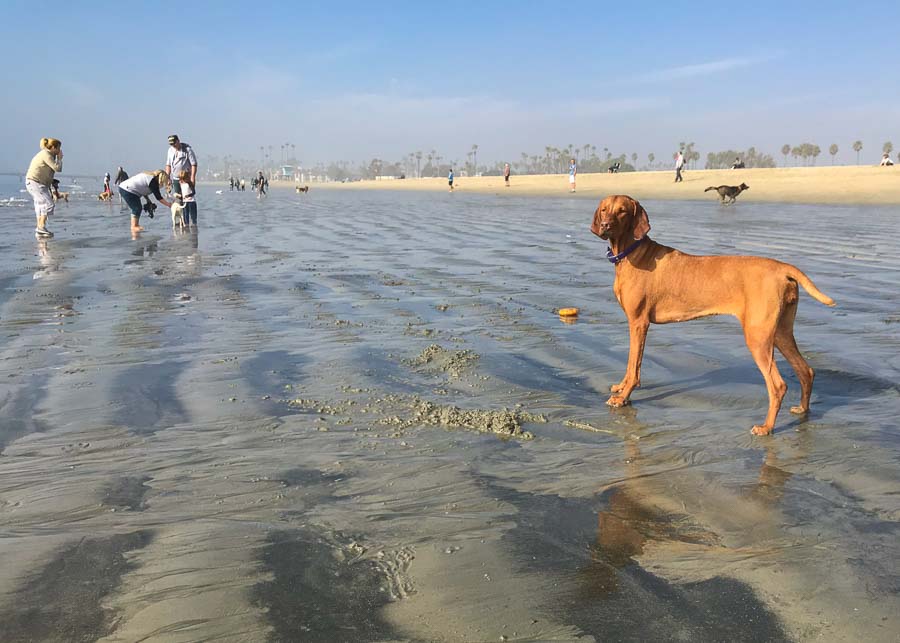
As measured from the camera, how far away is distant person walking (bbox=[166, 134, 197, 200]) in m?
16.4

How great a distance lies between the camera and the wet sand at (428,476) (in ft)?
7.81

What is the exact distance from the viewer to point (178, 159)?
1647cm

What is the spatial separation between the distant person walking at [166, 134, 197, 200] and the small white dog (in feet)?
2.20

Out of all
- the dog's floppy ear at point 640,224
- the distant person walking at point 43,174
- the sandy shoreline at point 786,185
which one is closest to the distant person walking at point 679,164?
the sandy shoreline at point 786,185

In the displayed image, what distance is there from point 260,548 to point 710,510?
207 cm

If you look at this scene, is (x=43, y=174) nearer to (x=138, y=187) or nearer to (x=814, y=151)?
(x=138, y=187)

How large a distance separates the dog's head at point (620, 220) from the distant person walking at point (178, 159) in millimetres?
13908

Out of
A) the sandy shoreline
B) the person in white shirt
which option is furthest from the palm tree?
the person in white shirt

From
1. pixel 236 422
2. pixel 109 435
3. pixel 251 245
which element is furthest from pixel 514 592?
pixel 251 245

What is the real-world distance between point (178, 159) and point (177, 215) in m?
1.85

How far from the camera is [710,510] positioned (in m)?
3.24

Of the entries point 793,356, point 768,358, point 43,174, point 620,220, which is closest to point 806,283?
point 768,358

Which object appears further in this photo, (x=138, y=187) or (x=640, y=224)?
(x=138, y=187)

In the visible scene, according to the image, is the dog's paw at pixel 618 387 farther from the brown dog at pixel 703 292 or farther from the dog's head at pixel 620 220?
the dog's head at pixel 620 220
